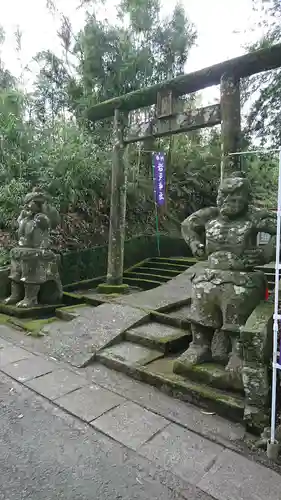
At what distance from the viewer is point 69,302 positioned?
17.5 ft

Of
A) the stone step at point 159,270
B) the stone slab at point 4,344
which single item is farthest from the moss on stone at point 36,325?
the stone step at point 159,270

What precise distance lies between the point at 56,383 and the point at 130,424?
0.91 meters

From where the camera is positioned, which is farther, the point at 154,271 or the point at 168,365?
the point at 154,271

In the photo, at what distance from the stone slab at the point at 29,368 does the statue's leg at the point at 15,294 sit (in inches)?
71.5

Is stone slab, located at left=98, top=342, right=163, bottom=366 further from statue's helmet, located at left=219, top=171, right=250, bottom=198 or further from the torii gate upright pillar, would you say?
the torii gate upright pillar

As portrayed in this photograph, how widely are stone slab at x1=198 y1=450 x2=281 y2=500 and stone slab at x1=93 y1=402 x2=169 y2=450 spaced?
0.50m

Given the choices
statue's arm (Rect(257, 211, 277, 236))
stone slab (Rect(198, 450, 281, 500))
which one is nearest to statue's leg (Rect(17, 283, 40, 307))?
statue's arm (Rect(257, 211, 277, 236))

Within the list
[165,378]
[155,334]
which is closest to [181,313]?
[155,334]

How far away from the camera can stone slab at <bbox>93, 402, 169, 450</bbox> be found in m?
2.16

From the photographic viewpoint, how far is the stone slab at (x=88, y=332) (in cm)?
348

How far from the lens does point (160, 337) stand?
357 cm

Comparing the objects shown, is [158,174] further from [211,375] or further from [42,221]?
[211,375]

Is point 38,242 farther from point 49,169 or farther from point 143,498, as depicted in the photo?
point 143,498

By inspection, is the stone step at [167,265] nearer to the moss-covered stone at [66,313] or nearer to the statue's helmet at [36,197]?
the moss-covered stone at [66,313]
